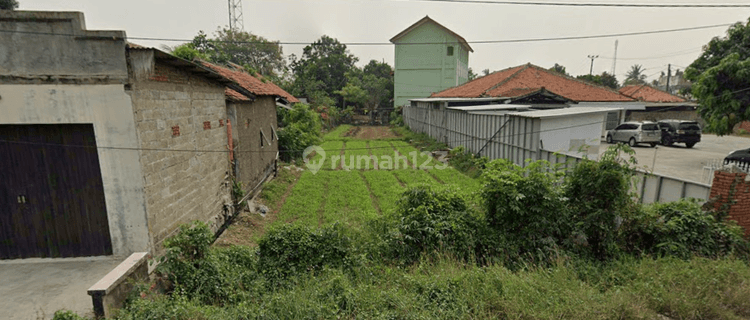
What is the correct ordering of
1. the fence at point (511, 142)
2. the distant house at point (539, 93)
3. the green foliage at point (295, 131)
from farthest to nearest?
the distant house at point (539, 93) < the green foliage at point (295, 131) < the fence at point (511, 142)

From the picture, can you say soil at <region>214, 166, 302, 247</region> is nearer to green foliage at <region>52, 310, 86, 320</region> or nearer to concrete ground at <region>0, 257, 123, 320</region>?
concrete ground at <region>0, 257, 123, 320</region>

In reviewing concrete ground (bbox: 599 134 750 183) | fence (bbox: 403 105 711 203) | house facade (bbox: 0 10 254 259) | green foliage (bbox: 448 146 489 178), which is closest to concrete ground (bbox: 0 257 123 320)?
house facade (bbox: 0 10 254 259)

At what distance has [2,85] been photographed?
5363mm

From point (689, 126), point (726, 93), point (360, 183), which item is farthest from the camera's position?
point (689, 126)

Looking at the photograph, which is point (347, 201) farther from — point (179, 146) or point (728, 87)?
point (728, 87)

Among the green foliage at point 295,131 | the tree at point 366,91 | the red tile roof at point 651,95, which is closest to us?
the green foliage at point 295,131

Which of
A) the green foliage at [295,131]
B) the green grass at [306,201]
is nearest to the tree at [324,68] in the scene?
the green foliage at [295,131]

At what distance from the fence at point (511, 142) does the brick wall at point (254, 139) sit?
890 cm

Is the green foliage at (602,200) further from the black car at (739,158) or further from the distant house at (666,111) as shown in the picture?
the distant house at (666,111)

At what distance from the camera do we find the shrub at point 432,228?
6.47 meters

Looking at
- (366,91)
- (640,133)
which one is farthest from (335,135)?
(640,133)

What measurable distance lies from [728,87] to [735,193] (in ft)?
33.1

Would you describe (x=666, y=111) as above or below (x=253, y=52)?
below

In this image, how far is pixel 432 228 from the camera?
657 cm
